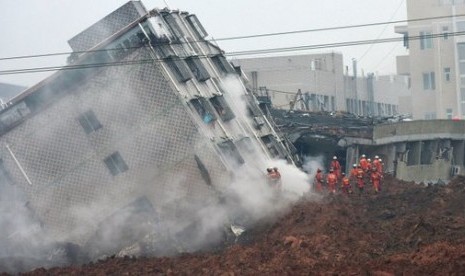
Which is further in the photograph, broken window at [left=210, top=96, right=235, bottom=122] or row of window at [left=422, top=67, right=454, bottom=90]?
row of window at [left=422, top=67, right=454, bottom=90]

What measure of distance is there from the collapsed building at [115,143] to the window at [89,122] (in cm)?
3

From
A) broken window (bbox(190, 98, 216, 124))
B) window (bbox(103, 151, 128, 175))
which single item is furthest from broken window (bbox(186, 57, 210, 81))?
window (bbox(103, 151, 128, 175))

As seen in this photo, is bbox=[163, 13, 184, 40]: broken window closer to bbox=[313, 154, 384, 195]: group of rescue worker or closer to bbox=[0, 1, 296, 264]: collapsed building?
bbox=[0, 1, 296, 264]: collapsed building

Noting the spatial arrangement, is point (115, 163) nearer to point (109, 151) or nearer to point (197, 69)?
point (109, 151)

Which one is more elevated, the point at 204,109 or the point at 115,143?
the point at 115,143

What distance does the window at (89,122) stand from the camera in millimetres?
29984

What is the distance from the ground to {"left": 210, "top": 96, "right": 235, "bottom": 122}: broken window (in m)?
4.33

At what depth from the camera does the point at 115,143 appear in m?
29.9

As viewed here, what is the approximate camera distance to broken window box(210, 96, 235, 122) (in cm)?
3228

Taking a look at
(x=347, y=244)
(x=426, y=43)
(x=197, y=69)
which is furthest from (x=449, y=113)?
(x=347, y=244)

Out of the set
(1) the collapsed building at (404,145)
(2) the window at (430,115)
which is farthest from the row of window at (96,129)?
(2) the window at (430,115)

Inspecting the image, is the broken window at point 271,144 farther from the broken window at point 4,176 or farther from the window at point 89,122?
the broken window at point 4,176

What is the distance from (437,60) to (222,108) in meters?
36.5

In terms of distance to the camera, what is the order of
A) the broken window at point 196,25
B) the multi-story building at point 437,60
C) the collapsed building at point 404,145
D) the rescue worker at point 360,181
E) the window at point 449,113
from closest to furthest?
the rescue worker at point 360,181
the broken window at point 196,25
the collapsed building at point 404,145
the multi-story building at point 437,60
the window at point 449,113
